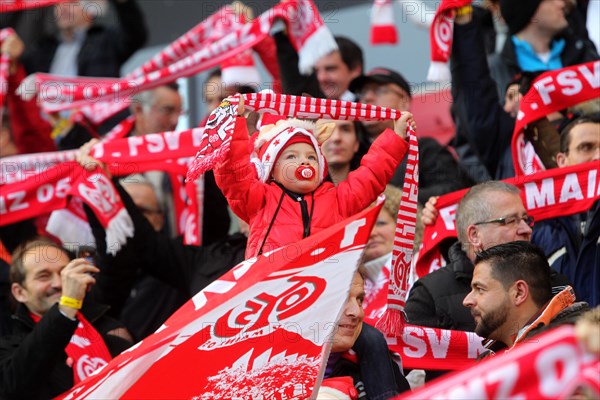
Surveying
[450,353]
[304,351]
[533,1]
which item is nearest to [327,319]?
[304,351]

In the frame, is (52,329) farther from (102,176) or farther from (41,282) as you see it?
(102,176)

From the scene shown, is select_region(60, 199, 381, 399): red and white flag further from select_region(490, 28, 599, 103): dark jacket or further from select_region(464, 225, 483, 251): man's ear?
select_region(490, 28, 599, 103): dark jacket

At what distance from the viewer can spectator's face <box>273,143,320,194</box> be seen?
5188mm

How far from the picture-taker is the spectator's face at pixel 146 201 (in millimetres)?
7691

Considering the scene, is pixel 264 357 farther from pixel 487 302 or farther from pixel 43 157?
pixel 43 157

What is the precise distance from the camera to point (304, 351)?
4711 millimetres

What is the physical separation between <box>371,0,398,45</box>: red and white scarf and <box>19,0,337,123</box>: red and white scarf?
41.6 inches

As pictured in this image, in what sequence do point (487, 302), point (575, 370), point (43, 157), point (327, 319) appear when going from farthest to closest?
1. point (43, 157)
2. point (487, 302)
3. point (327, 319)
4. point (575, 370)

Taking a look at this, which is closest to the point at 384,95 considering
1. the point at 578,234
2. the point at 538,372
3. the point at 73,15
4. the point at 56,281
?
the point at 578,234

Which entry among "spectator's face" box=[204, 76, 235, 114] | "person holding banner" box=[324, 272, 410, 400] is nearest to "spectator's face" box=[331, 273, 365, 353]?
"person holding banner" box=[324, 272, 410, 400]

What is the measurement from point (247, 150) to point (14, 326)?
6.81 ft

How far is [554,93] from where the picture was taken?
6.54m

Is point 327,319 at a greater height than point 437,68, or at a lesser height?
lesser

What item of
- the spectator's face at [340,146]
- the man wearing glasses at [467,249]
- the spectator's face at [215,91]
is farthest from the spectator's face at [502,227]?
the spectator's face at [215,91]
